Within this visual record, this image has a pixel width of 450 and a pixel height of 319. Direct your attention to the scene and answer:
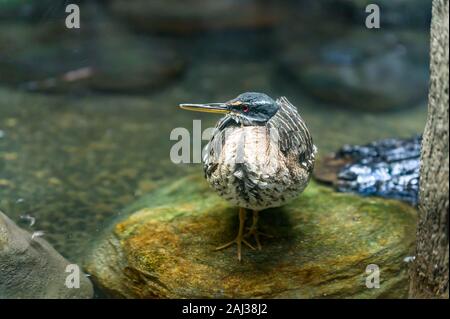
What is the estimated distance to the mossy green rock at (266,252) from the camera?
3.62 m

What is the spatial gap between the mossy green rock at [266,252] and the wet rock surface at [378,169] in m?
0.18

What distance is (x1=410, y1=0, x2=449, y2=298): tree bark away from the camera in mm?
2779

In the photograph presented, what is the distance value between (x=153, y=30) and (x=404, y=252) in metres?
5.56

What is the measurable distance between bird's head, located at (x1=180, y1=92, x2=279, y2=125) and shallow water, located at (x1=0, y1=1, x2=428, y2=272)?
1345 mm

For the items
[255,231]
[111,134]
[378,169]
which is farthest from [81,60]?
[255,231]

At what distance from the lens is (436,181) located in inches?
115

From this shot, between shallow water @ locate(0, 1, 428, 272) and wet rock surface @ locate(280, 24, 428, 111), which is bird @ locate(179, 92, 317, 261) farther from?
wet rock surface @ locate(280, 24, 428, 111)

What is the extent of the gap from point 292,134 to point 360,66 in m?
3.95

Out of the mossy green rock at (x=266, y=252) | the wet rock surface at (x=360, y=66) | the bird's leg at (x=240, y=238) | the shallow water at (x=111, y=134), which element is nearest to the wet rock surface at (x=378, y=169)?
the mossy green rock at (x=266, y=252)

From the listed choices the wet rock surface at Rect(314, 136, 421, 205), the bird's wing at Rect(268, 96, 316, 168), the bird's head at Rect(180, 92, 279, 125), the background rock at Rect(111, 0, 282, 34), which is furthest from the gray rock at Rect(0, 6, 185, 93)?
the bird's head at Rect(180, 92, 279, 125)

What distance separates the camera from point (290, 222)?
4102mm

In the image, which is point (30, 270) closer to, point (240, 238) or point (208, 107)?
point (240, 238)

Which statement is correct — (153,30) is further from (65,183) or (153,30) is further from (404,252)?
(404,252)
